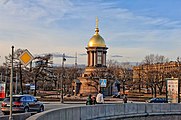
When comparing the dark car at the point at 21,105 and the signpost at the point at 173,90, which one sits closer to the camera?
the dark car at the point at 21,105

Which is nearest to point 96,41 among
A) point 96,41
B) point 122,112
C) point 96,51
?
point 96,41

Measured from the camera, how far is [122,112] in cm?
3056

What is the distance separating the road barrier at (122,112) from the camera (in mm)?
21689

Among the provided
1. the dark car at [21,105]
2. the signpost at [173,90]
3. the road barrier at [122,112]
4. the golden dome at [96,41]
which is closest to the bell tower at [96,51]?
the golden dome at [96,41]

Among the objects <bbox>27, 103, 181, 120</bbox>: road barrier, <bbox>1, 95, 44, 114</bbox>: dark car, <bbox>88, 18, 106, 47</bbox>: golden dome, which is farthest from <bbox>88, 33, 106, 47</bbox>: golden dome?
<bbox>1, 95, 44, 114</bbox>: dark car

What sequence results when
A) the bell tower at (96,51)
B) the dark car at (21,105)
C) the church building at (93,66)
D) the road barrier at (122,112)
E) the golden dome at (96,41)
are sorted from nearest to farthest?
the road barrier at (122,112), the dark car at (21,105), the church building at (93,66), the bell tower at (96,51), the golden dome at (96,41)

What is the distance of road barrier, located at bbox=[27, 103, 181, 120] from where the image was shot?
21689mm

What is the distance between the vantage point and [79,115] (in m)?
23.9

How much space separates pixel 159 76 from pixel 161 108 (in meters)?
54.5

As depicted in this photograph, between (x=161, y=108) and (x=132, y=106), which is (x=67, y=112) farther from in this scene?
(x=161, y=108)

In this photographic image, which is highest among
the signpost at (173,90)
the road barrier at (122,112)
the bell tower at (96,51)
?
the bell tower at (96,51)

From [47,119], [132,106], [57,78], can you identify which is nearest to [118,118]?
[132,106]

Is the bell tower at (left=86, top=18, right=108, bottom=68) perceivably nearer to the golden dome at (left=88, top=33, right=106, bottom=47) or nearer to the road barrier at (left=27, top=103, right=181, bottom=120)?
the golden dome at (left=88, top=33, right=106, bottom=47)

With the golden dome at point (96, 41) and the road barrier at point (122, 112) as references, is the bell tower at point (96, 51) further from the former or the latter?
the road barrier at point (122, 112)
